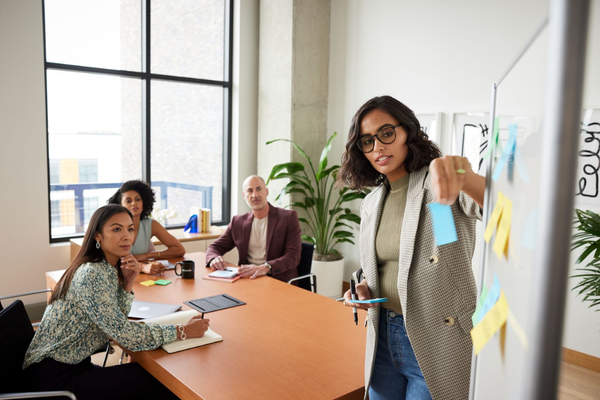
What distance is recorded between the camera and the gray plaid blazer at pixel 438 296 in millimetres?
1216

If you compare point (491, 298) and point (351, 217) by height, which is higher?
point (491, 298)

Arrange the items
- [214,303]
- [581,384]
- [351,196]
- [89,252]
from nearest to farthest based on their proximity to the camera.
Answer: [89,252] < [214,303] < [581,384] < [351,196]

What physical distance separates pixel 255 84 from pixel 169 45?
42.2 inches

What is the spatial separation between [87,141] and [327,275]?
9.27ft

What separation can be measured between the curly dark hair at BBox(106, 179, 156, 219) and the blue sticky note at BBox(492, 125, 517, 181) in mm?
2994

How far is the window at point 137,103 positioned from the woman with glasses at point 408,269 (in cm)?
385

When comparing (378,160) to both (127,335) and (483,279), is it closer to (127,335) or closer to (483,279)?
(483,279)

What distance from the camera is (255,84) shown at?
18.4 ft

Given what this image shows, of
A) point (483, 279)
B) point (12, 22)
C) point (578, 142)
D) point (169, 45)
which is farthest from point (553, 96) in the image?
point (169, 45)

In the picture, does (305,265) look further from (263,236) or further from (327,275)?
(327,275)

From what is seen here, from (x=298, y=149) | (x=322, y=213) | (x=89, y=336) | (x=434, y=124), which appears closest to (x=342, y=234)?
(x=322, y=213)

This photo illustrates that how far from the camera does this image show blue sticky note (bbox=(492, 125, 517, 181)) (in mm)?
632

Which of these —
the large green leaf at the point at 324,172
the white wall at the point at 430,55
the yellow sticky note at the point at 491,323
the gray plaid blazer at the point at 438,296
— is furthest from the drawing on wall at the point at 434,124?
the yellow sticky note at the point at 491,323

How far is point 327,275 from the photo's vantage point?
195 inches
